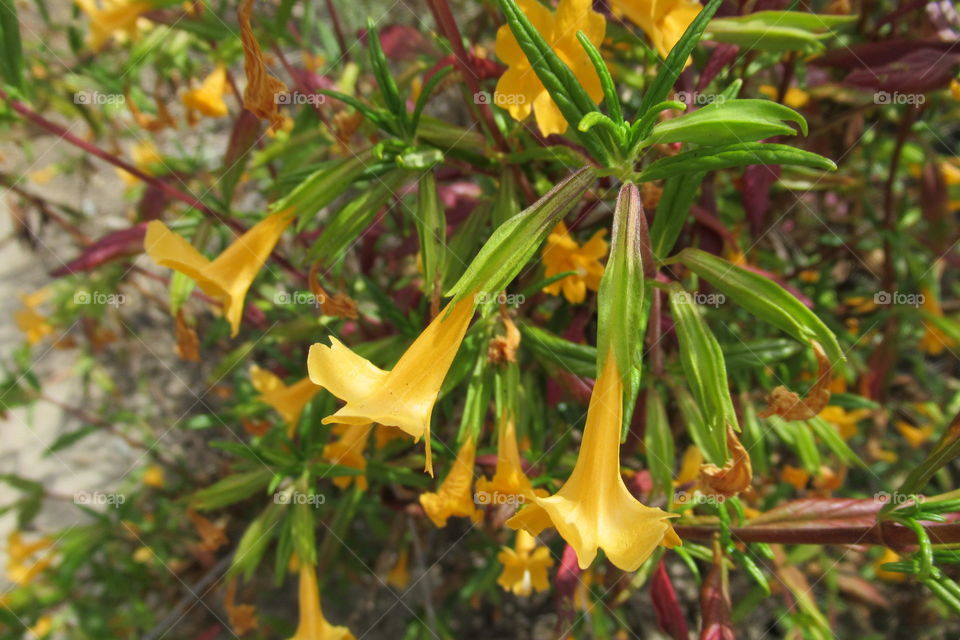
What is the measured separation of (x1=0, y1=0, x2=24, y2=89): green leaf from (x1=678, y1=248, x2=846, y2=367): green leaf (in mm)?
1433

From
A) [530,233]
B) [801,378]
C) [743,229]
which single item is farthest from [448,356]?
[743,229]

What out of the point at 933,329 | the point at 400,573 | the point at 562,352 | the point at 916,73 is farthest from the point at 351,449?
the point at 933,329

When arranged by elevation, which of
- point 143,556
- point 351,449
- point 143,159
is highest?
point 351,449

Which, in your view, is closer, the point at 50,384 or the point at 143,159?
the point at 143,159

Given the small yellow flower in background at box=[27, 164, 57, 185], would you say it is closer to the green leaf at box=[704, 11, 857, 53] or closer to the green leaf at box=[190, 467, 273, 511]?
the green leaf at box=[190, 467, 273, 511]

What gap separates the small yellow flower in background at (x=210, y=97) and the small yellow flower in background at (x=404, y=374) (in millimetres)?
1111

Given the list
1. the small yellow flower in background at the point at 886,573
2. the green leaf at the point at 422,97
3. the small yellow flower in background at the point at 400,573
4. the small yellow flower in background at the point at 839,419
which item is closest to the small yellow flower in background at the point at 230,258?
the green leaf at the point at 422,97

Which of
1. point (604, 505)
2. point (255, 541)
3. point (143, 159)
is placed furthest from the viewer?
point (143, 159)

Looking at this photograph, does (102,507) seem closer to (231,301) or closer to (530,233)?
(231,301)

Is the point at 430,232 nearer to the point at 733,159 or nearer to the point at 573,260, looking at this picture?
the point at 573,260

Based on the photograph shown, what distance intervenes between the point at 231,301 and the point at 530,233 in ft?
1.97

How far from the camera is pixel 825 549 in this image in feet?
6.82

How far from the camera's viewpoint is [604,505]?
33.1 inches

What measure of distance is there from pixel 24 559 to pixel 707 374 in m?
2.62
